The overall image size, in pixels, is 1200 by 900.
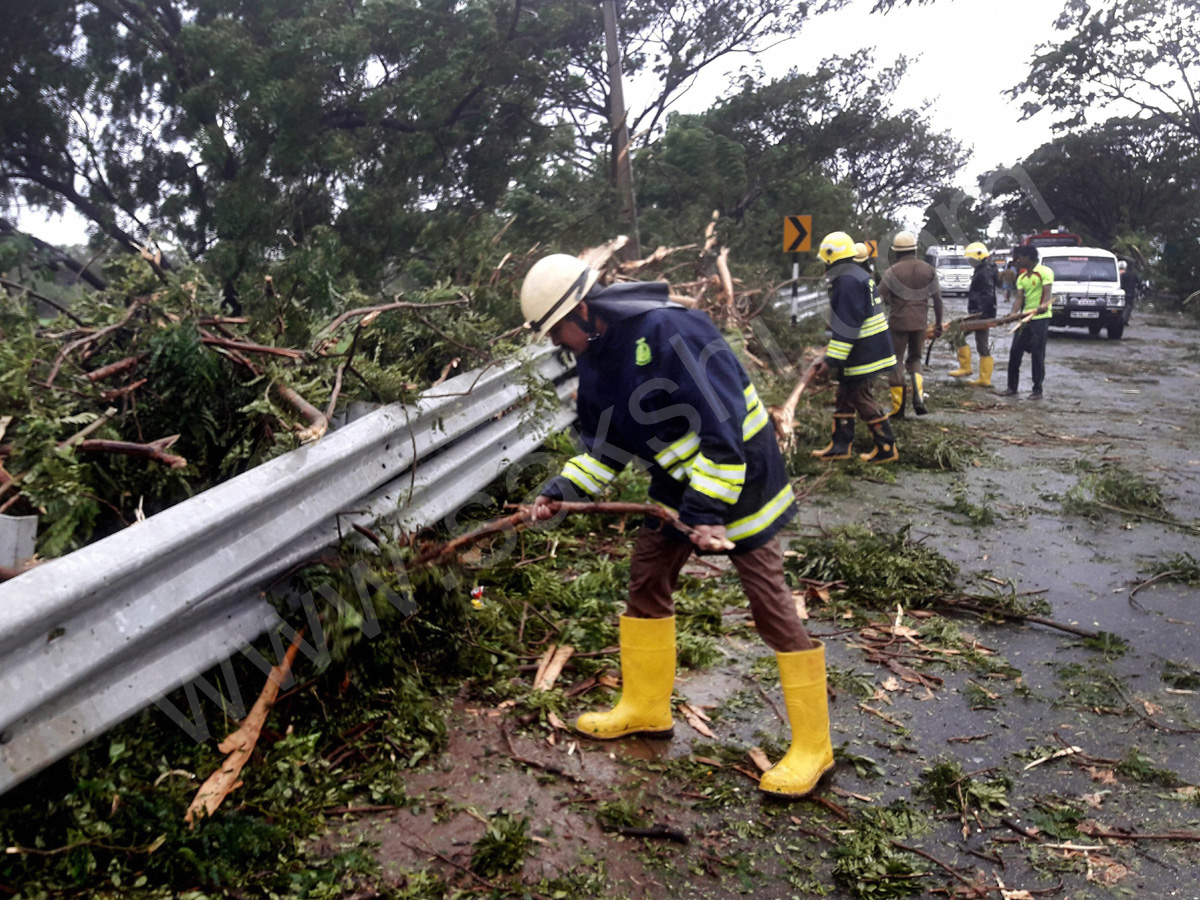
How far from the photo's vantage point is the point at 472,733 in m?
3.72

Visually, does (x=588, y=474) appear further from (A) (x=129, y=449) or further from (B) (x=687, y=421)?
(A) (x=129, y=449)

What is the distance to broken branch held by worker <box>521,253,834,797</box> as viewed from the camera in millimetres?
3500

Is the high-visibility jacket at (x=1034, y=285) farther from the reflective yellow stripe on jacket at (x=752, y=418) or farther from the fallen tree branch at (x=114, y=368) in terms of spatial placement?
the fallen tree branch at (x=114, y=368)

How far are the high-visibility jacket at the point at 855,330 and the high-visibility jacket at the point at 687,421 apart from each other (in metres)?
5.20

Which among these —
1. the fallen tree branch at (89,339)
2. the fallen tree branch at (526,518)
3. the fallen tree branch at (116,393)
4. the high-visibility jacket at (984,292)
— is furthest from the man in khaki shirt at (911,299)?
the fallen tree branch at (116,393)

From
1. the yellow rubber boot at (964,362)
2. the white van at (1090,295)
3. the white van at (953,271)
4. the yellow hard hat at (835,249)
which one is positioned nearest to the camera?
the yellow hard hat at (835,249)

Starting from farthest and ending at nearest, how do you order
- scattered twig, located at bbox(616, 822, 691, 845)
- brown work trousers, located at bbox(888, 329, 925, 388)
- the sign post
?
1. the sign post
2. brown work trousers, located at bbox(888, 329, 925, 388)
3. scattered twig, located at bbox(616, 822, 691, 845)

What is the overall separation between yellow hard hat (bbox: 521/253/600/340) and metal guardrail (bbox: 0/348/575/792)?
842mm

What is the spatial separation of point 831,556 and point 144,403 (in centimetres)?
352

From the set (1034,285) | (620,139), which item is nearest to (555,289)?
(1034,285)

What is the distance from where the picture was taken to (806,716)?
364 centimetres

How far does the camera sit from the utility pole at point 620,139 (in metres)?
16.3

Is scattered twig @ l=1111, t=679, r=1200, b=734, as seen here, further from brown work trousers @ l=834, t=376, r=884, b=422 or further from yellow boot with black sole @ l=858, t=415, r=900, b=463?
brown work trousers @ l=834, t=376, r=884, b=422

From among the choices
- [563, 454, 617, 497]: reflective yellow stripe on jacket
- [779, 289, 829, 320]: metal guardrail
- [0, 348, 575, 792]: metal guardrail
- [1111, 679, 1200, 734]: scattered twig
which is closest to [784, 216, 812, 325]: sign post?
[779, 289, 829, 320]: metal guardrail
